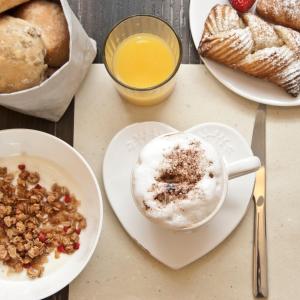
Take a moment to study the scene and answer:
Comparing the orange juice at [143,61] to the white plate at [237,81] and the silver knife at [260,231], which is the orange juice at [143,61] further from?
the silver knife at [260,231]

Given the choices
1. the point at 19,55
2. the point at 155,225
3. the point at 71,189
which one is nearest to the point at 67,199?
the point at 71,189

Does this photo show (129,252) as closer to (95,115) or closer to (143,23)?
(95,115)

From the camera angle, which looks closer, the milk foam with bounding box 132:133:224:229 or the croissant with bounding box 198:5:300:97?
the milk foam with bounding box 132:133:224:229

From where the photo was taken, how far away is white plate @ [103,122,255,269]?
3.61 ft

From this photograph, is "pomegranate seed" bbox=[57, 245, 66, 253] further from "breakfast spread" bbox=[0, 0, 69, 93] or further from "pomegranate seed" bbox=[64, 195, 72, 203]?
"breakfast spread" bbox=[0, 0, 69, 93]

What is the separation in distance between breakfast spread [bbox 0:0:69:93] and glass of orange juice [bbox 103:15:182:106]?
0.10 meters

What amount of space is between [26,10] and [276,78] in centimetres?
50

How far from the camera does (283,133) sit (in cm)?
114

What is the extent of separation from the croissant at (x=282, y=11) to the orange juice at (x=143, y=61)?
21 centimetres

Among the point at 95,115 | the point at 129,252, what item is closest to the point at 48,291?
the point at 129,252

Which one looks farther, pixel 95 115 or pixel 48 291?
pixel 95 115

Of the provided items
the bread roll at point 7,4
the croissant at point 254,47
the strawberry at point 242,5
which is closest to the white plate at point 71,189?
the bread roll at point 7,4

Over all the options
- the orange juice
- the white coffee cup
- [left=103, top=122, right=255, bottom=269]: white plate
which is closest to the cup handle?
the white coffee cup

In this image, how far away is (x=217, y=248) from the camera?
1117mm
